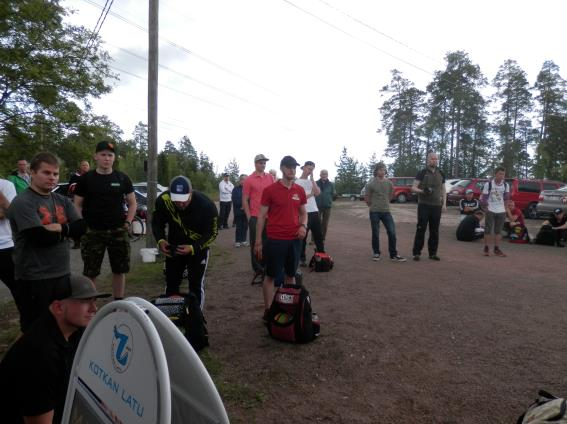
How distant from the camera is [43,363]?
1.91 metres

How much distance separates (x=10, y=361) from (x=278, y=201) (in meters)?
3.18

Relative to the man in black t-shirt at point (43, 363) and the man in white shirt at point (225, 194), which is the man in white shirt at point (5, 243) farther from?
the man in white shirt at point (225, 194)

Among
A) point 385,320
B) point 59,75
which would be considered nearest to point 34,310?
point 385,320

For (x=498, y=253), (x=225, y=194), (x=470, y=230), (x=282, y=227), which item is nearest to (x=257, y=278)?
(x=282, y=227)

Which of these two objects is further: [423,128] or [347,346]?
[423,128]

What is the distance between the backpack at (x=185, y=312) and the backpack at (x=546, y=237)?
1094 cm

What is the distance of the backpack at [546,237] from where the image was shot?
37.6 ft

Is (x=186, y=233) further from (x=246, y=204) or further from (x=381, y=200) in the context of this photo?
(x=381, y=200)

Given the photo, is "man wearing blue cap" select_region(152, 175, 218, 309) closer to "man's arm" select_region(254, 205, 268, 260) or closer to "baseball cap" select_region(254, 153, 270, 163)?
"man's arm" select_region(254, 205, 268, 260)

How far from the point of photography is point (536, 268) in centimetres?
823

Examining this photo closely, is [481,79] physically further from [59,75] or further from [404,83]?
[59,75]

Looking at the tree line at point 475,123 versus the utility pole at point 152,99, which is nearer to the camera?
the utility pole at point 152,99

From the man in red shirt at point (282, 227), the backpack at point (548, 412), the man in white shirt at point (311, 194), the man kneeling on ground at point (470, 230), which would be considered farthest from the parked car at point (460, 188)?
the backpack at point (548, 412)

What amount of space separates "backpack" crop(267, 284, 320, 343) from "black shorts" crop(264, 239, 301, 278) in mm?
415
